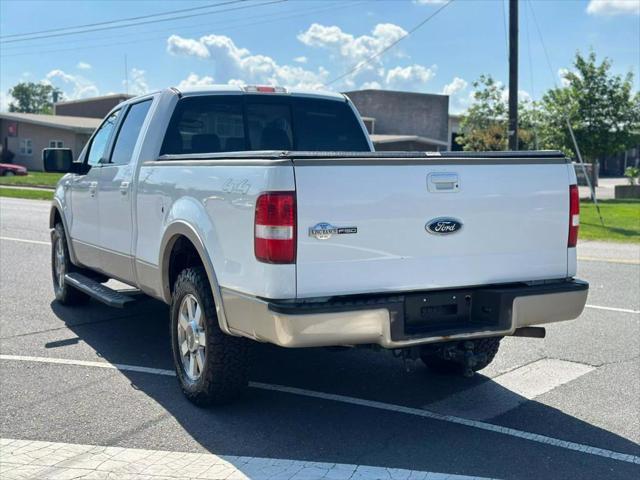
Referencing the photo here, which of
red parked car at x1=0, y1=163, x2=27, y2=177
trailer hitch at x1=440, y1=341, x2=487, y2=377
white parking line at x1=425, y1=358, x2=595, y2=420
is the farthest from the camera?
red parked car at x1=0, y1=163, x2=27, y2=177

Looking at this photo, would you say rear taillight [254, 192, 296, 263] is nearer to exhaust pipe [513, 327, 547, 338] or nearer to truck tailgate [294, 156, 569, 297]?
truck tailgate [294, 156, 569, 297]

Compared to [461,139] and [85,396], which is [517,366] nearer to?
[85,396]

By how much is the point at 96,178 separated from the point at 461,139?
33773 mm

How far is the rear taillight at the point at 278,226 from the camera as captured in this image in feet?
13.5

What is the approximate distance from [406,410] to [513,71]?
1806cm

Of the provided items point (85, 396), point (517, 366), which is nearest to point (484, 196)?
point (517, 366)

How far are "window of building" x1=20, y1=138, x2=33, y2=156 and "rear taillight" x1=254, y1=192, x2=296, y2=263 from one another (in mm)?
52457

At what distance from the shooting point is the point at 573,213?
16.3ft

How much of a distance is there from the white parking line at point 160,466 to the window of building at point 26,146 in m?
51.9

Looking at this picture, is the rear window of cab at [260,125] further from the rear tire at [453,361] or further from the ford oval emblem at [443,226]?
the ford oval emblem at [443,226]

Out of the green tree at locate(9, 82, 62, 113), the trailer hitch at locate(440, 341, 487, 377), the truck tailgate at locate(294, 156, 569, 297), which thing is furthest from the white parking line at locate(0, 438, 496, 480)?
the green tree at locate(9, 82, 62, 113)

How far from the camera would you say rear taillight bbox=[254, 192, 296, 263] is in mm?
4129

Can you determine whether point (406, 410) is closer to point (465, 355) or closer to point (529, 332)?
point (465, 355)

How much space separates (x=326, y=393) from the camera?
550cm
